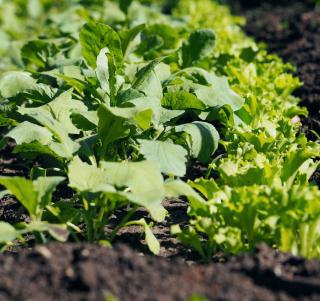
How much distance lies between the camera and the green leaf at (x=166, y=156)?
10.4ft

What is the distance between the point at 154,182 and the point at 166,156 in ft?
1.17

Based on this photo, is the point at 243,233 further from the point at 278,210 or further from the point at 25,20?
the point at 25,20

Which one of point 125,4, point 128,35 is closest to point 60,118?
point 128,35

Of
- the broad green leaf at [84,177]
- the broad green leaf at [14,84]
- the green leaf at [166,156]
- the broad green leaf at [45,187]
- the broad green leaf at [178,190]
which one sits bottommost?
the broad green leaf at [14,84]

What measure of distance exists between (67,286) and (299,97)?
12.2ft

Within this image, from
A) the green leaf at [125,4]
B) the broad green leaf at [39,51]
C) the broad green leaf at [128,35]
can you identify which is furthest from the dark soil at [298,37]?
the broad green leaf at [39,51]

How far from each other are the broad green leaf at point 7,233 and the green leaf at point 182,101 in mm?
1498

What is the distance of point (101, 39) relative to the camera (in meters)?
4.22

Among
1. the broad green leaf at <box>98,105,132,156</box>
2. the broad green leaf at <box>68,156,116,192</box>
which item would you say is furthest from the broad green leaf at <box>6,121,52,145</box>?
the broad green leaf at <box>68,156,116,192</box>

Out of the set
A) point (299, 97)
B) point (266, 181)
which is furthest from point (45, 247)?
point (299, 97)

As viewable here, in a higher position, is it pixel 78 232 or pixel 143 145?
pixel 143 145

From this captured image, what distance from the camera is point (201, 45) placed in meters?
4.98

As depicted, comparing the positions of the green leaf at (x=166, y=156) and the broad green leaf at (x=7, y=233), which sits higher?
the green leaf at (x=166, y=156)

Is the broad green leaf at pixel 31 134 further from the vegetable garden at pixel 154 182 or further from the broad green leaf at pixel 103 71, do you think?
the broad green leaf at pixel 103 71
